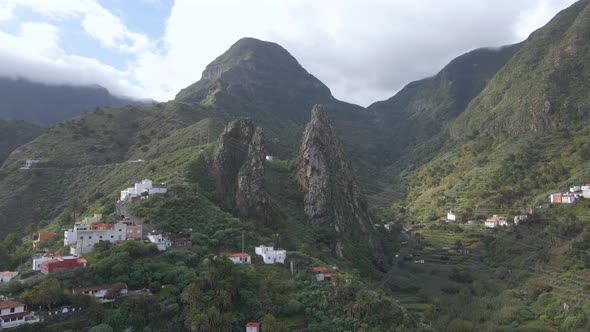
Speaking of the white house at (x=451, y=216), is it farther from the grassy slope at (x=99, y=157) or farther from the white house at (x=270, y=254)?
the white house at (x=270, y=254)

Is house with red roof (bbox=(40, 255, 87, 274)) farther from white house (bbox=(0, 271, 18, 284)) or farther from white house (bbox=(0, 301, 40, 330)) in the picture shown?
white house (bbox=(0, 301, 40, 330))

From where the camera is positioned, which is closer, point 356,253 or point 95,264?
point 95,264

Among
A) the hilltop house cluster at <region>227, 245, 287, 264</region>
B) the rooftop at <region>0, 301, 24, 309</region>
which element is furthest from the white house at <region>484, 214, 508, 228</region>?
the rooftop at <region>0, 301, 24, 309</region>

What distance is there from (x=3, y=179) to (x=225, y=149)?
47.9 m

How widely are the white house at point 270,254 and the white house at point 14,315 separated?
25464 mm

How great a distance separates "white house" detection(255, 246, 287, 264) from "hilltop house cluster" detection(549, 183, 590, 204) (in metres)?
60.7

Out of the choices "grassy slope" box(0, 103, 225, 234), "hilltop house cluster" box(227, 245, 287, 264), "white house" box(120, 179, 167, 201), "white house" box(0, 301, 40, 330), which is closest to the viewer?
"white house" box(0, 301, 40, 330)

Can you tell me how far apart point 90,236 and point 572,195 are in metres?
82.5

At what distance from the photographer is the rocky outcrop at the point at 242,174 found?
7250 centimetres

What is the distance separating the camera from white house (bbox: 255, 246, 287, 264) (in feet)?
188

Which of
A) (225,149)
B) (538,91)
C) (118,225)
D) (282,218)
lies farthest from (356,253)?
(538,91)

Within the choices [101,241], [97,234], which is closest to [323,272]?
[101,241]

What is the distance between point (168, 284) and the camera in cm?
4603

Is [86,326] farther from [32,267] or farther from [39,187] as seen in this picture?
[39,187]
